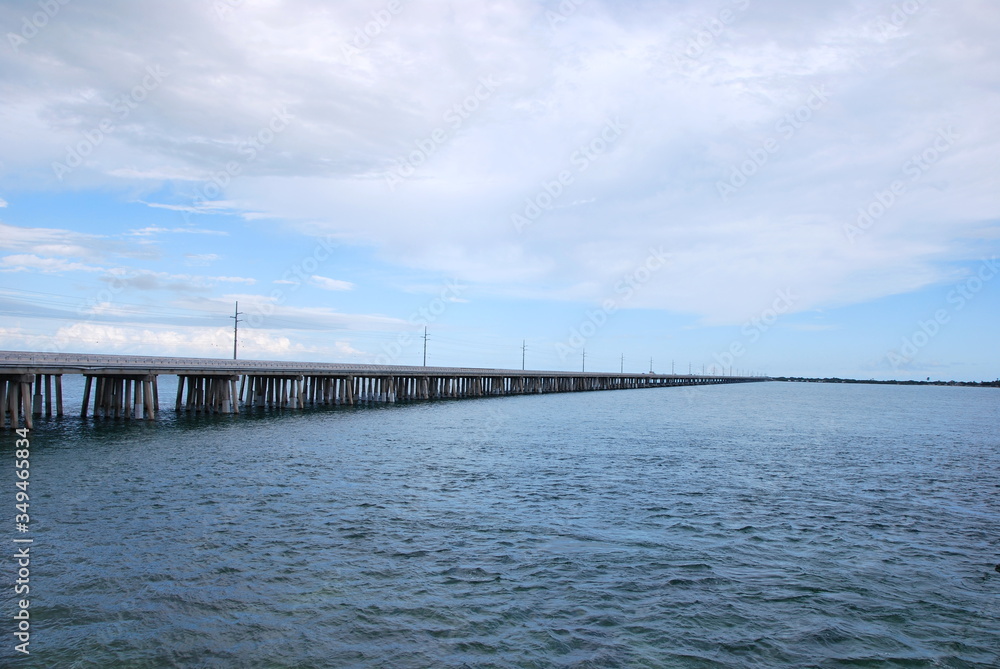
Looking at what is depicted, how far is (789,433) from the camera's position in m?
47.5

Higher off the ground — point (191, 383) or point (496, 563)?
point (191, 383)

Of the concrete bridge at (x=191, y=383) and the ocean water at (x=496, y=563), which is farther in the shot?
the concrete bridge at (x=191, y=383)

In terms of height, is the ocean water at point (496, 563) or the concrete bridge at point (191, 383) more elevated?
the concrete bridge at point (191, 383)

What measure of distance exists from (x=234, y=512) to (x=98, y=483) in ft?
21.9

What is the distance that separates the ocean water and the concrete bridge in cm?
899

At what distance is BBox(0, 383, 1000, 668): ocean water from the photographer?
31.8ft

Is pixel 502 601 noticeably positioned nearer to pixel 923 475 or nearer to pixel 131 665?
pixel 131 665

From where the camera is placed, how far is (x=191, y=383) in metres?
50.4

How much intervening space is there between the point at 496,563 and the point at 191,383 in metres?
44.2

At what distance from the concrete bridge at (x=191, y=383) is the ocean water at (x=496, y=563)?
29.5ft

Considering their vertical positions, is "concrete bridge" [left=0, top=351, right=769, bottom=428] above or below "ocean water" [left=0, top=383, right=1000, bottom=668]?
above

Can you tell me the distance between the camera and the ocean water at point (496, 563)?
969 cm

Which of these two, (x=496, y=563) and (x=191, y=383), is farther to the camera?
(x=191, y=383)

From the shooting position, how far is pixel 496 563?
44.0 feet
